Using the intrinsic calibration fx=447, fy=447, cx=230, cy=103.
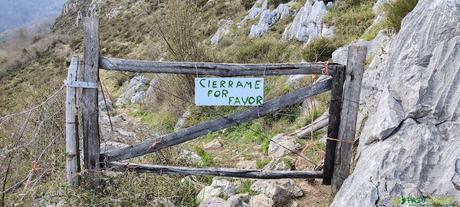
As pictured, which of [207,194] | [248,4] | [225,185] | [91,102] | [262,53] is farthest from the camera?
[248,4]

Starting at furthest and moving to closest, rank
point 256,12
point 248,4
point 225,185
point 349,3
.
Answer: point 248,4 < point 256,12 < point 349,3 < point 225,185

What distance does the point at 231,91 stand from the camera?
412 centimetres

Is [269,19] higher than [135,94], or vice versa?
[269,19]

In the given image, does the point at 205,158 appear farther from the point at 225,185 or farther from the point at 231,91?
the point at 231,91

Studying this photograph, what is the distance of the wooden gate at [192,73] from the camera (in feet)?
13.2

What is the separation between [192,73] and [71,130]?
4.07 feet

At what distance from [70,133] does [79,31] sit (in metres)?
40.7

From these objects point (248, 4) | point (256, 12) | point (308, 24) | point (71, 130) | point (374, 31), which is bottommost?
point (71, 130)

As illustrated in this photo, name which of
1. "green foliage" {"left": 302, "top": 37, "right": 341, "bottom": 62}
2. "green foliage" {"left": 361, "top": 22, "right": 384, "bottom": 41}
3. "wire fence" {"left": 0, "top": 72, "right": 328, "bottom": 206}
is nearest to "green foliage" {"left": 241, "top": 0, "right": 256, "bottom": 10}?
"green foliage" {"left": 302, "top": 37, "right": 341, "bottom": 62}

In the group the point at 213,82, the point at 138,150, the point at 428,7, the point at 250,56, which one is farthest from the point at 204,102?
the point at 250,56

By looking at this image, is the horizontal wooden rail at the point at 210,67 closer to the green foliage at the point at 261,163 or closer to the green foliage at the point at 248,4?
the green foliage at the point at 261,163

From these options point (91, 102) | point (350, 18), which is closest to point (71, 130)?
point (91, 102)

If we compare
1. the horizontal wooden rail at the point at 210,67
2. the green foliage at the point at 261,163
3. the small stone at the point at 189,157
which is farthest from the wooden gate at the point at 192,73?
the green foliage at the point at 261,163

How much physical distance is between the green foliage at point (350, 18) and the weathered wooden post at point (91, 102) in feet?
21.0
